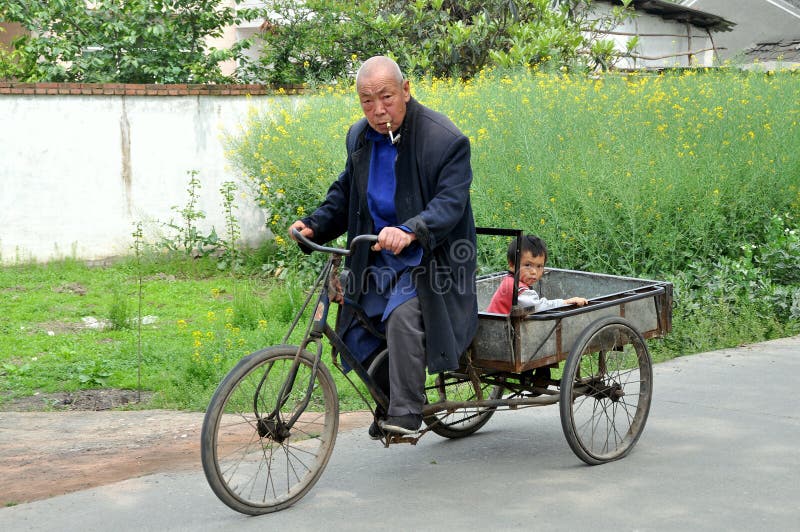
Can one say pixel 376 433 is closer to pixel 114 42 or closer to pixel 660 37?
pixel 114 42

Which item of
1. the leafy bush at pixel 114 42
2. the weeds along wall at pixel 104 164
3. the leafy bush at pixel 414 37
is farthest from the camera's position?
the leafy bush at pixel 414 37

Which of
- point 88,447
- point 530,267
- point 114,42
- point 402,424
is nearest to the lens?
point 402,424

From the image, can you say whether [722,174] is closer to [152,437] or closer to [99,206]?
[152,437]

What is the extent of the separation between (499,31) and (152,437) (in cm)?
1094

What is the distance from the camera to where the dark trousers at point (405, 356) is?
15.1 feet

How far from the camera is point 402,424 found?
4.64m

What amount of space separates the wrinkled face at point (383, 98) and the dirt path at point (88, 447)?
2051 millimetres

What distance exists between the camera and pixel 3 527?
4.39m

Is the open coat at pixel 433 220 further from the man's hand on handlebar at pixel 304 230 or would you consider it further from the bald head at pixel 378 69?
the bald head at pixel 378 69

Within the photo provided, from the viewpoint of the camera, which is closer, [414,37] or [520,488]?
[520,488]

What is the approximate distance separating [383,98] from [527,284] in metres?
1.47

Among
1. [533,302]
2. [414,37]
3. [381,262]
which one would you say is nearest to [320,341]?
[381,262]

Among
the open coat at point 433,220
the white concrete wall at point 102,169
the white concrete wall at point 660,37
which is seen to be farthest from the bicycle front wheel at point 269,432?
the white concrete wall at point 660,37

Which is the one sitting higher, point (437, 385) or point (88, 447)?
point (437, 385)
